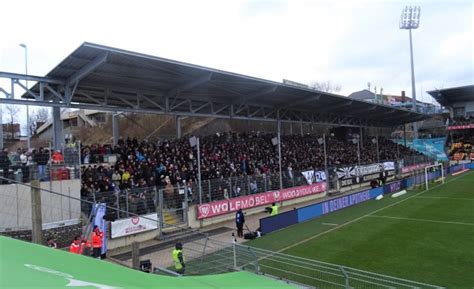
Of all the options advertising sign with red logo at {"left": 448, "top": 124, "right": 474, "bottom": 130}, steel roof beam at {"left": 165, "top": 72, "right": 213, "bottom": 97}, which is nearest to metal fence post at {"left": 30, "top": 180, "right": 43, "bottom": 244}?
steel roof beam at {"left": 165, "top": 72, "right": 213, "bottom": 97}

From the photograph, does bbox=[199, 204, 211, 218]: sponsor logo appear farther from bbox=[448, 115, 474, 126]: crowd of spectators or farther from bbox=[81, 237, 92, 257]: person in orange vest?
bbox=[448, 115, 474, 126]: crowd of spectators

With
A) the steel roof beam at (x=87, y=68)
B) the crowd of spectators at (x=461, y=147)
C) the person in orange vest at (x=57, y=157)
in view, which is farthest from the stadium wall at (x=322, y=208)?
the crowd of spectators at (x=461, y=147)

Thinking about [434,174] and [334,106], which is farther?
[434,174]

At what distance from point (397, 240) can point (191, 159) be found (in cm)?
1330

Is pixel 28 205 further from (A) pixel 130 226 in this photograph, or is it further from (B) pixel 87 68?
(B) pixel 87 68

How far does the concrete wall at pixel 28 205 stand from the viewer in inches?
575

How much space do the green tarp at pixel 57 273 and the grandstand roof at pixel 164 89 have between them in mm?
12792

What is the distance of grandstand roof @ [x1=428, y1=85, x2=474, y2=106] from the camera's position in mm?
68825

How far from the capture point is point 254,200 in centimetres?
2609

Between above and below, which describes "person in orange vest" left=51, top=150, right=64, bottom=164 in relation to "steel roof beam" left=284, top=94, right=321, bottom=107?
below

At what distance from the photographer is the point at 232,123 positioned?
55.4 meters

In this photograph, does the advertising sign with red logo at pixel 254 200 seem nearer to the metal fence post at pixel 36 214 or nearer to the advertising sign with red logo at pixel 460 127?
the metal fence post at pixel 36 214

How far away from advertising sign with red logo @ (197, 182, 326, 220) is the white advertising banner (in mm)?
3568

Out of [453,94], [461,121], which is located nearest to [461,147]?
[461,121]
